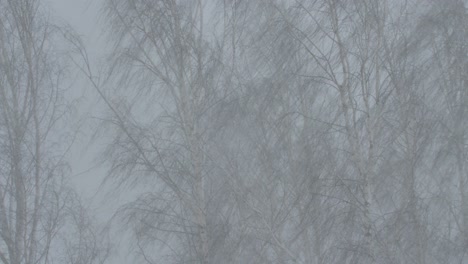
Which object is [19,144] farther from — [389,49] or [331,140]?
[389,49]

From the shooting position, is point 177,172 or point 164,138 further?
point 164,138

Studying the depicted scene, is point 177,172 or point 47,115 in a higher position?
point 47,115

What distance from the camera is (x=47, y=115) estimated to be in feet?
22.7

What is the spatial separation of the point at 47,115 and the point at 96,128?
28.6 inches

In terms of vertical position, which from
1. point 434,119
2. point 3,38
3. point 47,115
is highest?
point 3,38

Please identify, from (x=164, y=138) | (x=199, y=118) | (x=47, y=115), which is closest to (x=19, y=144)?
(x=47, y=115)

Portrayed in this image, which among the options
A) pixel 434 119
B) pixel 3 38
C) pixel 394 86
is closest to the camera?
pixel 394 86

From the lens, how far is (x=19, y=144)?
633 cm

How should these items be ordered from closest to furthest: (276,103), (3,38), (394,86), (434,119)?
(394,86)
(434,119)
(276,103)
(3,38)

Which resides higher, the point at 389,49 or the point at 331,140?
the point at 389,49

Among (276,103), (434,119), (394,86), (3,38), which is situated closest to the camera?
(394,86)

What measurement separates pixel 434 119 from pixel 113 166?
3.26 metres

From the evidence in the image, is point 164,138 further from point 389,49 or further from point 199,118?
point 389,49

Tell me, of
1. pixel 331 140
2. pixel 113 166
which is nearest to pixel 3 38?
pixel 113 166
